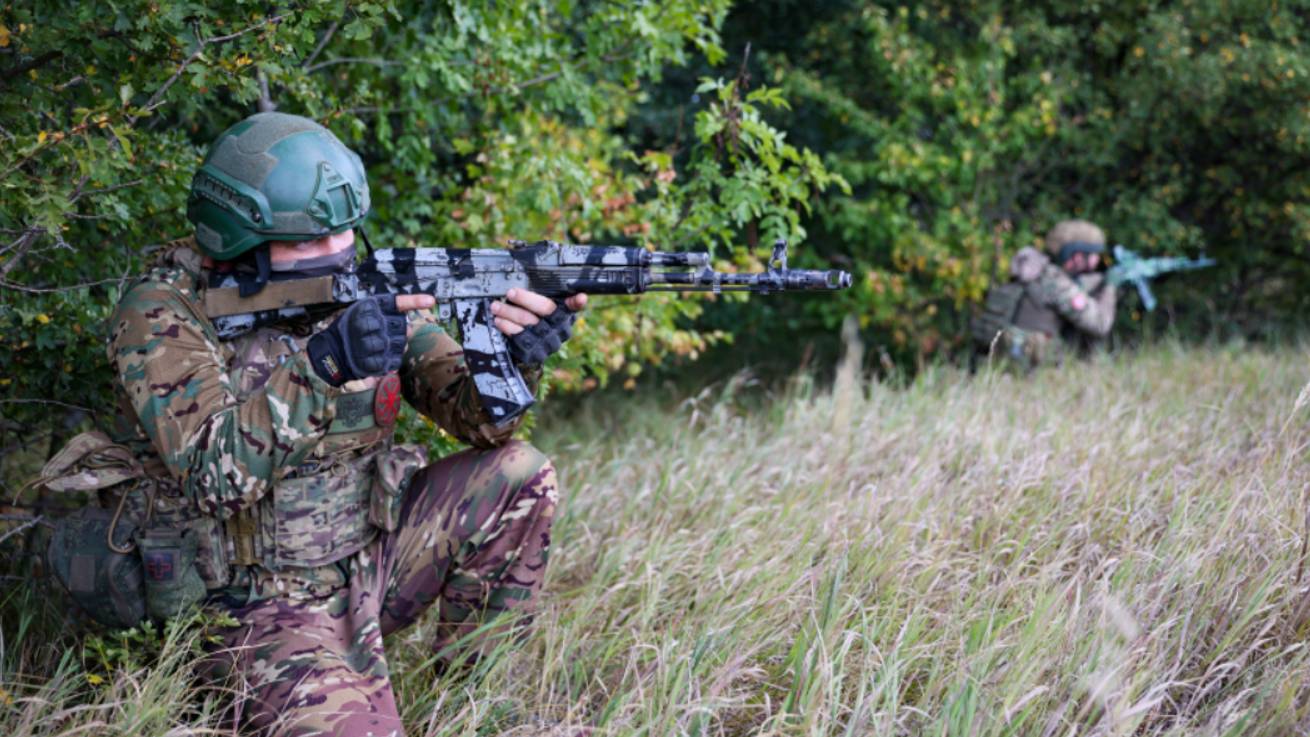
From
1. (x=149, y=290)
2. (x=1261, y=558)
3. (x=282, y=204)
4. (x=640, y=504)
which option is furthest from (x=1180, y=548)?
(x=149, y=290)

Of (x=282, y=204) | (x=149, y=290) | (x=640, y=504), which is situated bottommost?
(x=640, y=504)

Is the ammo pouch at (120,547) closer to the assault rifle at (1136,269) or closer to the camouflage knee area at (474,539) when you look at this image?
the camouflage knee area at (474,539)

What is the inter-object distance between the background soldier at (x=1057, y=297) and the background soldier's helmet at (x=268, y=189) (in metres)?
4.89

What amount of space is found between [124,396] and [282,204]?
0.61m

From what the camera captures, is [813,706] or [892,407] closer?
[813,706]

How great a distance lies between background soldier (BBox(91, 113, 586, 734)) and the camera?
8.74 feet

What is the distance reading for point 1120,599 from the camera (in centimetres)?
309

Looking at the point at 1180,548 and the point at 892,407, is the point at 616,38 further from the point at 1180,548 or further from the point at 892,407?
the point at 1180,548

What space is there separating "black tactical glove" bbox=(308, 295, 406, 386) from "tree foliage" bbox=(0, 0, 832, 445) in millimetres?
619

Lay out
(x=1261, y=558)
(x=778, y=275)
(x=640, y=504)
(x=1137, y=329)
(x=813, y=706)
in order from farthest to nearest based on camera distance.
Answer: (x=1137, y=329) → (x=640, y=504) → (x=1261, y=558) → (x=778, y=275) → (x=813, y=706)

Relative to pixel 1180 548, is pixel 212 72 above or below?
above

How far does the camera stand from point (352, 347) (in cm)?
266

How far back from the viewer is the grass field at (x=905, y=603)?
2.72m

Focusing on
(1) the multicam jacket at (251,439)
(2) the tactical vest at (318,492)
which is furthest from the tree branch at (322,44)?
(2) the tactical vest at (318,492)
